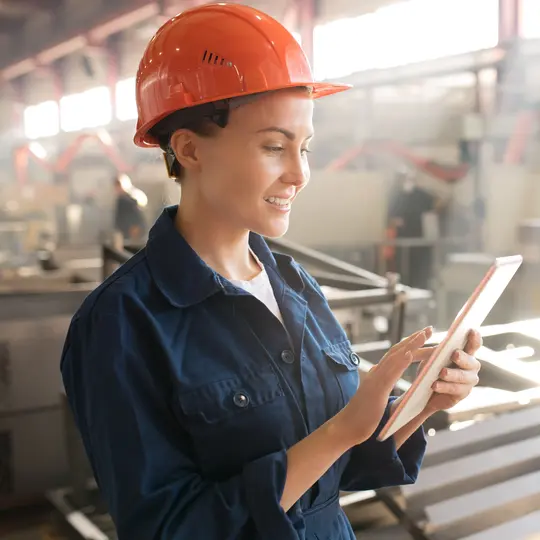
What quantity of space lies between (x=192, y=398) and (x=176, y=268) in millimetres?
178

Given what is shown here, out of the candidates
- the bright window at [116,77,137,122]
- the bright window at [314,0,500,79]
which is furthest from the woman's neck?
the bright window at [116,77,137,122]

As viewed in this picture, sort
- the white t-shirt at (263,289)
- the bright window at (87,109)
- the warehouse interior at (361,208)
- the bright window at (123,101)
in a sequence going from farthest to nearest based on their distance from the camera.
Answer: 1. the bright window at (87,109)
2. the bright window at (123,101)
3. the warehouse interior at (361,208)
4. the white t-shirt at (263,289)

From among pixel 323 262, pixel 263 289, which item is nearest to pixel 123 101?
pixel 323 262

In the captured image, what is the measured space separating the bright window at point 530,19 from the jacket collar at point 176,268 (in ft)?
16.2

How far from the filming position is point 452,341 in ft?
2.54

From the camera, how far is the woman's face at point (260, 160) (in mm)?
821

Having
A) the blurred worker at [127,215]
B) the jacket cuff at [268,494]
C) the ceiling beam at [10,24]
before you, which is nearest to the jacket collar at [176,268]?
the jacket cuff at [268,494]

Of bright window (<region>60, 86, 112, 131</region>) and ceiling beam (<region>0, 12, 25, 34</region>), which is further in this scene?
bright window (<region>60, 86, 112, 131</region>)

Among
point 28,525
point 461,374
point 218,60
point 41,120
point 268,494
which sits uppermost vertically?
point 41,120

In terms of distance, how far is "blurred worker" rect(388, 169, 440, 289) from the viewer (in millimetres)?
6316

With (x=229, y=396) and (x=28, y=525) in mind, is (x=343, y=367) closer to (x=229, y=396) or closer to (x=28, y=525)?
(x=229, y=396)

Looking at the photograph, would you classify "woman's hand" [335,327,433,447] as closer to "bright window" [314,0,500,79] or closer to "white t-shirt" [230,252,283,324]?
"white t-shirt" [230,252,283,324]

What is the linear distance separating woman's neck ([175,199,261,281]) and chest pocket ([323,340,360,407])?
17 cm

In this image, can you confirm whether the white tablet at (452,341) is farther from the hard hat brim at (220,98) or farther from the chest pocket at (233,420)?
the hard hat brim at (220,98)
